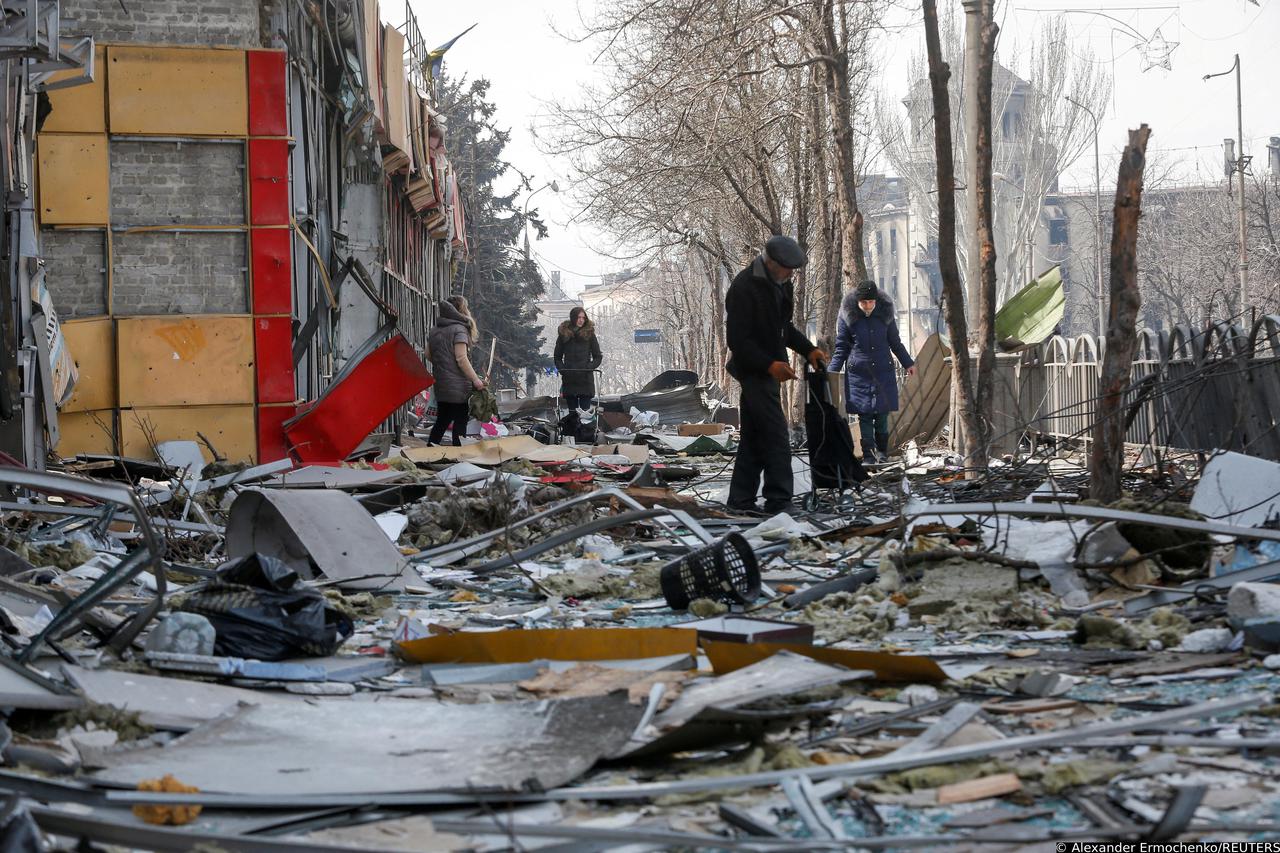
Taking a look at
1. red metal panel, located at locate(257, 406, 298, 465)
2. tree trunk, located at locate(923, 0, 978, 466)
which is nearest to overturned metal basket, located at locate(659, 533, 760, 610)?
tree trunk, located at locate(923, 0, 978, 466)

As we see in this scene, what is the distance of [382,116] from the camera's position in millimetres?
20156

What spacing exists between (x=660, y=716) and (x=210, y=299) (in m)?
10.7

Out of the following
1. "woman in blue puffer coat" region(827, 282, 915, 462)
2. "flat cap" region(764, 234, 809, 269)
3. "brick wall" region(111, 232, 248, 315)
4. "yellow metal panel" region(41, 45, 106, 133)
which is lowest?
"woman in blue puffer coat" region(827, 282, 915, 462)

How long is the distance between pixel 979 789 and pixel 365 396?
34.6ft

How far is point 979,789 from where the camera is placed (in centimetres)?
316

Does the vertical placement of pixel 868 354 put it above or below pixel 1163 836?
above

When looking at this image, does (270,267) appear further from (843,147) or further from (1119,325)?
(1119,325)

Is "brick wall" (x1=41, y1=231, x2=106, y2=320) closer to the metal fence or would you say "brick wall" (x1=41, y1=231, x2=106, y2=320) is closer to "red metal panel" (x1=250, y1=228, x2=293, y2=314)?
"red metal panel" (x1=250, y1=228, x2=293, y2=314)

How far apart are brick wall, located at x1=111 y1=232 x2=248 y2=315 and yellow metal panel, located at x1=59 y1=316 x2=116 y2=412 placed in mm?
271

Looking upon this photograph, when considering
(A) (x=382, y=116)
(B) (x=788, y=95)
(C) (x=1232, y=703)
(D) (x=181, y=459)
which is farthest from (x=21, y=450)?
(B) (x=788, y=95)

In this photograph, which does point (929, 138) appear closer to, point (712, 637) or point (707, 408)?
point (707, 408)

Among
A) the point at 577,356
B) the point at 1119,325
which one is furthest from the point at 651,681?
the point at 577,356

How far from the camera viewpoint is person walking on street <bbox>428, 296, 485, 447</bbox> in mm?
15250

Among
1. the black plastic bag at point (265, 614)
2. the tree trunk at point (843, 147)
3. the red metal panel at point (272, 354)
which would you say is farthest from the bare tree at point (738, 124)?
the black plastic bag at point (265, 614)
